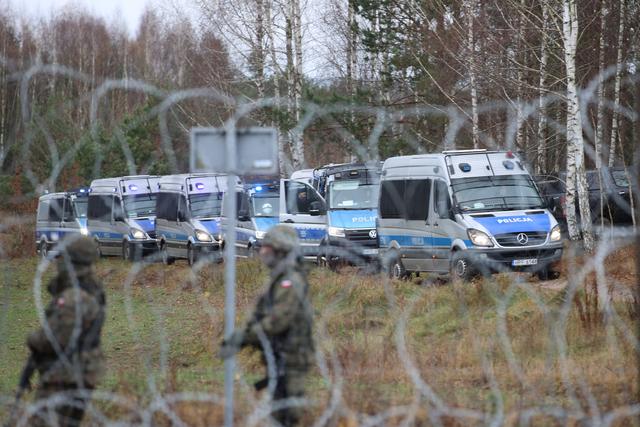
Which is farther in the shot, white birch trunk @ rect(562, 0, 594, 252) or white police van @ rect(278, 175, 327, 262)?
white police van @ rect(278, 175, 327, 262)

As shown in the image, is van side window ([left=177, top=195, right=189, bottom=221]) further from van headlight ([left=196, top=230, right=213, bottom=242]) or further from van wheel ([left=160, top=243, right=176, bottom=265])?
van wheel ([left=160, top=243, right=176, bottom=265])

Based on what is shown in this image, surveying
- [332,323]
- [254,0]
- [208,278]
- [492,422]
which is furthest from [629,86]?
[492,422]

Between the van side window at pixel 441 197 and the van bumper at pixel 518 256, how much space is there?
891mm

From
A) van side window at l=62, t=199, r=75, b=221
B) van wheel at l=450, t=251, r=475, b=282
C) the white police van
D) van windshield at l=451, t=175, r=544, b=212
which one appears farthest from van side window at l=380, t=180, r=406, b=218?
van side window at l=62, t=199, r=75, b=221

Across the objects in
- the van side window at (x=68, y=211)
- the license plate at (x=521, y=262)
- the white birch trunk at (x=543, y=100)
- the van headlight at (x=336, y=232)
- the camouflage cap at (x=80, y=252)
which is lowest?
the license plate at (x=521, y=262)

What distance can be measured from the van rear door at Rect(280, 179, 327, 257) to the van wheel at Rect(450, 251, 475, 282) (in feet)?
16.5

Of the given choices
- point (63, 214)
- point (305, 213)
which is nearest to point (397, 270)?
point (305, 213)

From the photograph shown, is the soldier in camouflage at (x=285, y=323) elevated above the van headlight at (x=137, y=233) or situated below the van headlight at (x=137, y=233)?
above

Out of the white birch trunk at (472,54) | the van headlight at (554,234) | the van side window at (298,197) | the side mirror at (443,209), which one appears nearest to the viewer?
the van headlight at (554,234)

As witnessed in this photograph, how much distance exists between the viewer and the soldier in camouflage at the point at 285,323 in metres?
6.29

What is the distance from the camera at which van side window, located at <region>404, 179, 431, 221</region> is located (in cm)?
1647

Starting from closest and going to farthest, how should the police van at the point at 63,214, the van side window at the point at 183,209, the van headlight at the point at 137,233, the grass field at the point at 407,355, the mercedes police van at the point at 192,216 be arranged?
the grass field at the point at 407,355 < the mercedes police van at the point at 192,216 < the van side window at the point at 183,209 < the van headlight at the point at 137,233 < the police van at the point at 63,214

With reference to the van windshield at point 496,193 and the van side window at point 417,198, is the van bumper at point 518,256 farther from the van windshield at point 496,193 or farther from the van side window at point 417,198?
the van side window at point 417,198

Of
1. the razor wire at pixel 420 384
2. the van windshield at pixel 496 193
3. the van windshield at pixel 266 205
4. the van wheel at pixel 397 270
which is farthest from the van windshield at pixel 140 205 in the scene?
the razor wire at pixel 420 384
